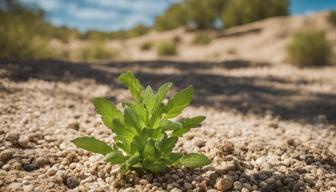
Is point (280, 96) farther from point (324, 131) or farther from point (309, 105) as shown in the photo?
point (324, 131)

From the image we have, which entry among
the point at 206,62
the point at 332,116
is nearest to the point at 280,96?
the point at 332,116

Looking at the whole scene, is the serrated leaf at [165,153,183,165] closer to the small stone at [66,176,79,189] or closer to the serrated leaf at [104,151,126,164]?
the serrated leaf at [104,151,126,164]

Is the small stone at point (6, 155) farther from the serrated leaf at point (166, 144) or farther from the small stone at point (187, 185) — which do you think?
the small stone at point (187, 185)

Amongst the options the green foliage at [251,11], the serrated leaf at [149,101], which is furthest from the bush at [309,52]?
the green foliage at [251,11]

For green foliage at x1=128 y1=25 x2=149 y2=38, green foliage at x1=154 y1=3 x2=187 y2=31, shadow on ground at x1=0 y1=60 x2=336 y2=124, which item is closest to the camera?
shadow on ground at x1=0 y1=60 x2=336 y2=124

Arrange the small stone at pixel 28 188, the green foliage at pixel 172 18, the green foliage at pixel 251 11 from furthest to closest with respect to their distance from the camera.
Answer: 1. the green foliage at pixel 172 18
2. the green foliage at pixel 251 11
3. the small stone at pixel 28 188

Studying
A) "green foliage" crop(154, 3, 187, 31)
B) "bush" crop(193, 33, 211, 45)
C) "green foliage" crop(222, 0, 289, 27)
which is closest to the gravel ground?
"bush" crop(193, 33, 211, 45)

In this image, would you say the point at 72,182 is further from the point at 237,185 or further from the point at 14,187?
the point at 237,185
